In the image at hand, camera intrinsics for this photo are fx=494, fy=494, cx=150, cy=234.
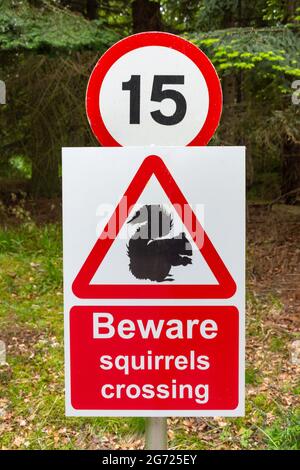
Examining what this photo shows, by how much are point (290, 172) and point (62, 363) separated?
5538mm

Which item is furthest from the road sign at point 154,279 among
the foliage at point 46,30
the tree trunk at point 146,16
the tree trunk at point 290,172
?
the tree trunk at point 146,16

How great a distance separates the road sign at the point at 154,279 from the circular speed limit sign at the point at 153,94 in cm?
14

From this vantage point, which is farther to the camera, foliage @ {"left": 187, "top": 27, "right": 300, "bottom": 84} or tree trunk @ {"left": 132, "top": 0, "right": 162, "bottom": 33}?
tree trunk @ {"left": 132, "top": 0, "right": 162, "bottom": 33}

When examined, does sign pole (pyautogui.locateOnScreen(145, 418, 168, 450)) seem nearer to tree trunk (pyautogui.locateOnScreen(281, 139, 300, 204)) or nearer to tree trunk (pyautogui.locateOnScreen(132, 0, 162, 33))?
tree trunk (pyautogui.locateOnScreen(281, 139, 300, 204))

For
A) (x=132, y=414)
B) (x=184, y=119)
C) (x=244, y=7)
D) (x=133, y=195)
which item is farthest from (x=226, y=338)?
(x=244, y=7)

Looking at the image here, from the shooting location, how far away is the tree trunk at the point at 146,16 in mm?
9102

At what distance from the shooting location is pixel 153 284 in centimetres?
194

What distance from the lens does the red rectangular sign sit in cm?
197

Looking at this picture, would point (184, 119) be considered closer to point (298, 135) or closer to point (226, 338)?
point (226, 338)

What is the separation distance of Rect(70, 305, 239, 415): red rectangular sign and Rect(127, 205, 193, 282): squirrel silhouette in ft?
0.64

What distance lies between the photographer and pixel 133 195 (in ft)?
6.32

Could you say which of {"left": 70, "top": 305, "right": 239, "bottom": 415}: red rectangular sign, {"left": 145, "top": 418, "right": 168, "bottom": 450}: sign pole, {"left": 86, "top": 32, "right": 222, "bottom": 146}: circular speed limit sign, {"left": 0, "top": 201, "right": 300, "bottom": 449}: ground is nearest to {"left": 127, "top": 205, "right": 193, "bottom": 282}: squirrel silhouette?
{"left": 70, "top": 305, "right": 239, "bottom": 415}: red rectangular sign
